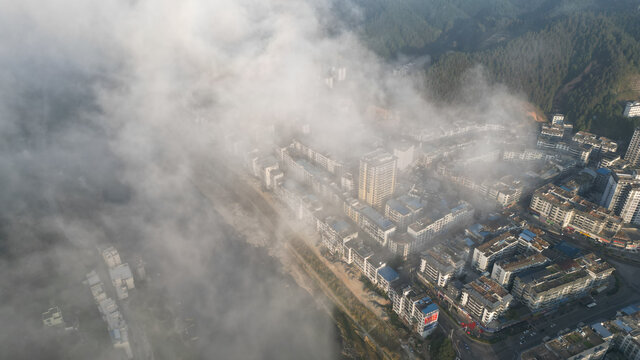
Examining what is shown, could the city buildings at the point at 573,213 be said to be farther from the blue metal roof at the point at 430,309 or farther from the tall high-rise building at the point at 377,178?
the blue metal roof at the point at 430,309

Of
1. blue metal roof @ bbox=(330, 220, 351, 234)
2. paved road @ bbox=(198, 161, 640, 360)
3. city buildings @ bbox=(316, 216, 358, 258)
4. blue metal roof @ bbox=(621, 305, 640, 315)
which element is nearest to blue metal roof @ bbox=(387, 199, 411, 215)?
city buildings @ bbox=(316, 216, 358, 258)

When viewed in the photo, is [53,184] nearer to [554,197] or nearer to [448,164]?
[448,164]

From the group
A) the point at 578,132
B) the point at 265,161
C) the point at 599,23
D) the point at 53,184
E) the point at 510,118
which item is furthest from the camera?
the point at 599,23

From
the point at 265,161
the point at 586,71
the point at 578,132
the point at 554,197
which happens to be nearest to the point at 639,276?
the point at 554,197

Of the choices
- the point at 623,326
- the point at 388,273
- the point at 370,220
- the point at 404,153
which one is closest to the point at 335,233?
the point at 370,220

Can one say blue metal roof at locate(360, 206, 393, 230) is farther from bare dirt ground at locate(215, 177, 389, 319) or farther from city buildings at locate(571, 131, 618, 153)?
city buildings at locate(571, 131, 618, 153)

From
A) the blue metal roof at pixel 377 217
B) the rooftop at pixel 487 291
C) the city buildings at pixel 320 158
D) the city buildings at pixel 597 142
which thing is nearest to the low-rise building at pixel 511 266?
the rooftop at pixel 487 291
